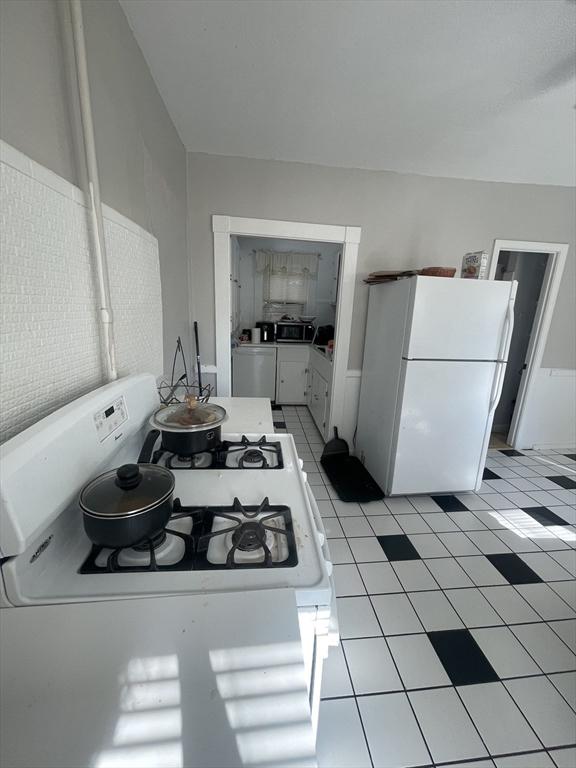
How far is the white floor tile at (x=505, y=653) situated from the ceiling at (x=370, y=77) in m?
2.41

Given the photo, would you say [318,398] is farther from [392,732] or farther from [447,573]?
[392,732]

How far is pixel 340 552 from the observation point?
182 centimetres

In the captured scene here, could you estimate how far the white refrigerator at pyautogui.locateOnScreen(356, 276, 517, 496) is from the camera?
2002 mm

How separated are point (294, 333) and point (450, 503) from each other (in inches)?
102

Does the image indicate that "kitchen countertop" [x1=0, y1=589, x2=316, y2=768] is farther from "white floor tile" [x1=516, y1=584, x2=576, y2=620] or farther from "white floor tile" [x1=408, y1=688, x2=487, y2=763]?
"white floor tile" [x1=516, y1=584, x2=576, y2=620]

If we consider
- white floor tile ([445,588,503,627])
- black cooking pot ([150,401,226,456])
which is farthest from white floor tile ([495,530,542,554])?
black cooking pot ([150,401,226,456])

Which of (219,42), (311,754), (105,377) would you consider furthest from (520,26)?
(311,754)

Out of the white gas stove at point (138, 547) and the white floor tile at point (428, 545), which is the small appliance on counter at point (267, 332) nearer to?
the white floor tile at point (428, 545)

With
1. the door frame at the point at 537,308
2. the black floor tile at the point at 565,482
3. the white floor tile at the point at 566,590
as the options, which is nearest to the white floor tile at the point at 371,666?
the white floor tile at the point at 566,590

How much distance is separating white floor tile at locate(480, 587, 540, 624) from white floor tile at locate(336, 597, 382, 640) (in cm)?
61

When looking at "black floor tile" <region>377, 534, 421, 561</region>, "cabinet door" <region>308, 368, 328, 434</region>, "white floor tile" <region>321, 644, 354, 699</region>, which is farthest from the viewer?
"cabinet door" <region>308, 368, 328, 434</region>

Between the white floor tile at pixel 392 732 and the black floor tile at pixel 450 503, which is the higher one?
the black floor tile at pixel 450 503

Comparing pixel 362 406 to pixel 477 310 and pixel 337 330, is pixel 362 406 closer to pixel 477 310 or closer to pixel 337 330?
pixel 337 330

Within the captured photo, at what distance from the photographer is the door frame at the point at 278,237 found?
2412mm
